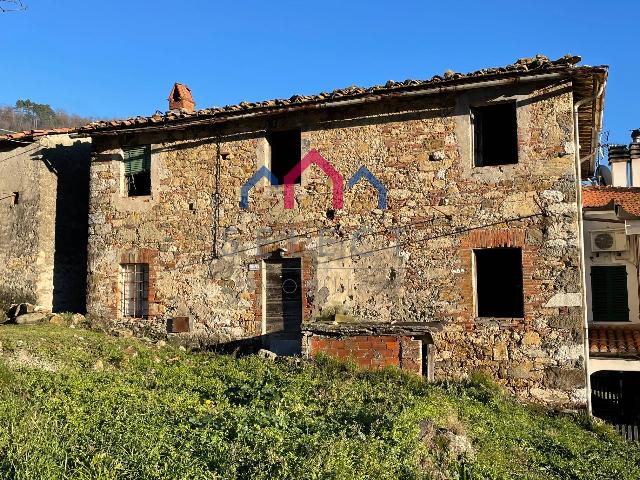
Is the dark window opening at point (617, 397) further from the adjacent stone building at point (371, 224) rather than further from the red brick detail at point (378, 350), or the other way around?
the red brick detail at point (378, 350)

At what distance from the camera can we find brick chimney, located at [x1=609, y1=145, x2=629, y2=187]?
54.0 ft

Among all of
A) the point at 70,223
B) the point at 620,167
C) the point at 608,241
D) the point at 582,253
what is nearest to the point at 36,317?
the point at 70,223

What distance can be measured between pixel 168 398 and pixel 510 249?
19.1 ft

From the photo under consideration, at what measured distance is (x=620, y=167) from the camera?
650 inches

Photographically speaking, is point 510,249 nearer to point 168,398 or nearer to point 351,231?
point 351,231

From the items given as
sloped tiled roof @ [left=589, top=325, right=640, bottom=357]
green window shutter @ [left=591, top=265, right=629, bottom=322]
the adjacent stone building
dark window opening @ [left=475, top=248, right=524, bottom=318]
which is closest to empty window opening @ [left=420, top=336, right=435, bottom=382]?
the adjacent stone building

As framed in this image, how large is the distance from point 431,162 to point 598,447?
194 inches

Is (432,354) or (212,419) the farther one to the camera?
(432,354)

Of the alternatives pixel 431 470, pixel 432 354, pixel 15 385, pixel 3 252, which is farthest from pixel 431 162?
pixel 3 252

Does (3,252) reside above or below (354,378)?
above

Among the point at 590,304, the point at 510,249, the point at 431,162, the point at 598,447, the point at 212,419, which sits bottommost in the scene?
the point at 598,447

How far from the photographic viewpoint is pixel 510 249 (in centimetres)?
931

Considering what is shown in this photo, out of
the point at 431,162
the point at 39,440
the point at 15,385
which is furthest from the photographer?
the point at 431,162

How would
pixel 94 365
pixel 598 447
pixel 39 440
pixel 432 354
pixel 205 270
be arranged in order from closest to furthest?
pixel 39 440 < pixel 598 447 < pixel 94 365 < pixel 432 354 < pixel 205 270
